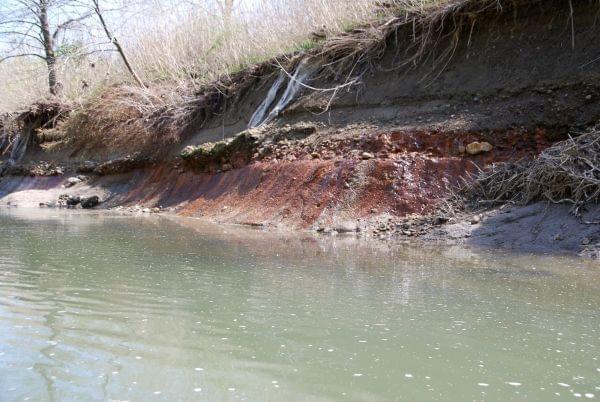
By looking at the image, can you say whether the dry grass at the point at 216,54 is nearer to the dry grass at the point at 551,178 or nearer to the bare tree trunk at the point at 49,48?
the bare tree trunk at the point at 49,48

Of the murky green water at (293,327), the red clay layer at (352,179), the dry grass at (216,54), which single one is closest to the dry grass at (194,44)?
the dry grass at (216,54)

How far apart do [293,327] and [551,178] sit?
18.9 ft

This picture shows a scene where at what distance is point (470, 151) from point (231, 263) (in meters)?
5.34

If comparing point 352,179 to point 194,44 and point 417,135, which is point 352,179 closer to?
point 417,135

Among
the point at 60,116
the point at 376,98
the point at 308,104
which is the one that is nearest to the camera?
the point at 376,98

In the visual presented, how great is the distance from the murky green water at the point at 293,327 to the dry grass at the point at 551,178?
173cm

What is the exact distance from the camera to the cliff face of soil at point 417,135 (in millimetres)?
9695

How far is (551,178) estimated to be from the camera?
8289 mm

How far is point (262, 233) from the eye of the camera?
31.1 feet

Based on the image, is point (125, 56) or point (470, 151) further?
point (125, 56)

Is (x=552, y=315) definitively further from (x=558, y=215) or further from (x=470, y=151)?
(x=470, y=151)

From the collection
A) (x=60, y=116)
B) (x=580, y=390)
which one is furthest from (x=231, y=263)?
(x=60, y=116)

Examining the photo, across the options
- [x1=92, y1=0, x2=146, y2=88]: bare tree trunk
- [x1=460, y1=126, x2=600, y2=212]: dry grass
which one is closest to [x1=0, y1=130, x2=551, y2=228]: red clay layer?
[x1=460, y1=126, x2=600, y2=212]: dry grass

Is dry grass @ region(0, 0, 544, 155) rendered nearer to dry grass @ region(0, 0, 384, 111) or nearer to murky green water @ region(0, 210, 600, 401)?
dry grass @ region(0, 0, 384, 111)
